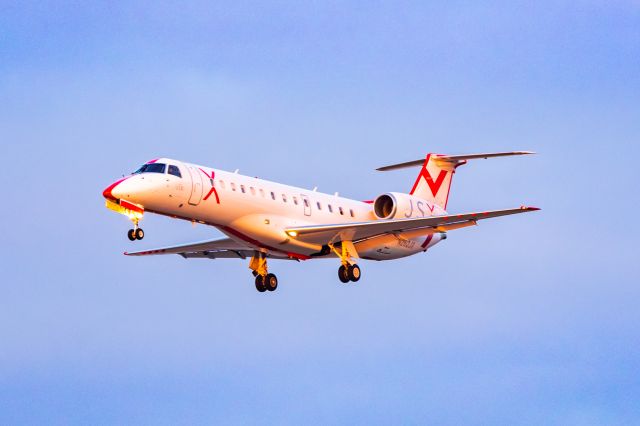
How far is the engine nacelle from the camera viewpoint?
42000 millimetres

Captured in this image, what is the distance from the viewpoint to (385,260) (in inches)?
1726

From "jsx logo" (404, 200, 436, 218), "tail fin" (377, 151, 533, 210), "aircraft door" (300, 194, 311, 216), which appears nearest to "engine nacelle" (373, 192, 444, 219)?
"jsx logo" (404, 200, 436, 218)

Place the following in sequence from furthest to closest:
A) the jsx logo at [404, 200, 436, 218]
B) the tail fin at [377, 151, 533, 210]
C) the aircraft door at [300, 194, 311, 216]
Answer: the tail fin at [377, 151, 533, 210], the jsx logo at [404, 200, 436, 218], the aircraft door at [300, 194, 311, 216]

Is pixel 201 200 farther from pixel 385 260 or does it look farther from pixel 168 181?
pixel 385 260

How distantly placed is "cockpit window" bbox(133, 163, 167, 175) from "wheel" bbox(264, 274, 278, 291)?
656cm

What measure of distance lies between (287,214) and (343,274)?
2905 mm

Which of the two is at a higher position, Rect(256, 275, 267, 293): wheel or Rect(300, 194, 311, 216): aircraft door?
Rect(300, 194, 311, 216): aircraft door

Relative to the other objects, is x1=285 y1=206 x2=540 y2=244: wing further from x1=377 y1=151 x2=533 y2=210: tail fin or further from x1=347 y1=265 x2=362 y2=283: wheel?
x1=377 y1=151 x2=533 y2=210: tail fin

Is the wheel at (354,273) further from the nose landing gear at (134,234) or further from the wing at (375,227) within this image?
the nose landing gear at (134,234)

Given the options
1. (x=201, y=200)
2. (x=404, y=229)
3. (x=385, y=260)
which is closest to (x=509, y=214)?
(x=404, y=229)

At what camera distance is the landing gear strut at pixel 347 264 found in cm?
4106

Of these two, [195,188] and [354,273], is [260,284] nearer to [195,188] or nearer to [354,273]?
[354,273]

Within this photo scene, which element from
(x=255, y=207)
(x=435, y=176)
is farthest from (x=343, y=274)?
(x=435, y=176)

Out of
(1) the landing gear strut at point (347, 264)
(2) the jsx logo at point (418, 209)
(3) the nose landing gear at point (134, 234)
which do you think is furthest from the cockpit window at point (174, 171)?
(2) the jsx logo at point (418, 209)
